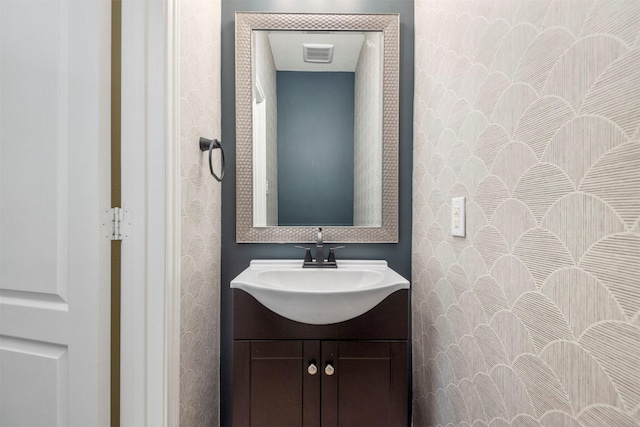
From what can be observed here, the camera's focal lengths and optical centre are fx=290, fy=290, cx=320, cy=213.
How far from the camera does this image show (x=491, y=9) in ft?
2.48

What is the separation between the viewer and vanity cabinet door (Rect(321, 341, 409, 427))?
1.04 m

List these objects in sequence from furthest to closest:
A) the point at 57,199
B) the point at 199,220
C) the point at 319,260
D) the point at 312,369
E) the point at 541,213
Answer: the point at 319,260
the point at 199,220
the point at 312,369
the point at 57,199
the point at 541,213

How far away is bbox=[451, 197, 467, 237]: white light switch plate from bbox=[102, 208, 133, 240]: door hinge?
100cm

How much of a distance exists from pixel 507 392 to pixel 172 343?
36.5 inches

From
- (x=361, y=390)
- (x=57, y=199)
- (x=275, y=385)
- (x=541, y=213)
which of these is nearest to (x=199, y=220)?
(x=57, y=199)

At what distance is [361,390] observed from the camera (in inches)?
40.9

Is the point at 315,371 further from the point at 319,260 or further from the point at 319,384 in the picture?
the point at 319,260

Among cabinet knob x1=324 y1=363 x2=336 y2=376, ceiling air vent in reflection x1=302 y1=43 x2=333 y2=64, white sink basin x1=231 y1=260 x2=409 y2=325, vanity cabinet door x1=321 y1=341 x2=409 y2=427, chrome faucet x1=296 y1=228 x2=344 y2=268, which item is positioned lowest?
vanity cabinet door x1=321 y1=341 x2=409 y2=427

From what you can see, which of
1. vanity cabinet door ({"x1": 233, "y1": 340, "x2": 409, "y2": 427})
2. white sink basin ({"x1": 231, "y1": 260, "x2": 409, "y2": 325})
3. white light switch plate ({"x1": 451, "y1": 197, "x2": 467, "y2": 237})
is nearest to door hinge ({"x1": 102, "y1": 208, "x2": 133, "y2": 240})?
white sink basin ({"x1": 231, "y1": 260, "x2": 409, "y2": 325})

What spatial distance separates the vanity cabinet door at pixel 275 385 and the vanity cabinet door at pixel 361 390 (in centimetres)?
5

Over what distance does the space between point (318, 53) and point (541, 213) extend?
1.19 m

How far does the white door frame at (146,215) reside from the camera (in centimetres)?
86

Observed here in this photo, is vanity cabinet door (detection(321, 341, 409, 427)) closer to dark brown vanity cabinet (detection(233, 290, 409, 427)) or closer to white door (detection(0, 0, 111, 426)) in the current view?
dark brown vanity cabinet (detection(233, 290, 409, 427))

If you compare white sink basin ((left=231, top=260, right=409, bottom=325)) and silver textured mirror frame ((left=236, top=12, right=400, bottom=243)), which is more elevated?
silver textured mirror frame ((left=236, top=12, right=400, bottom=243))
